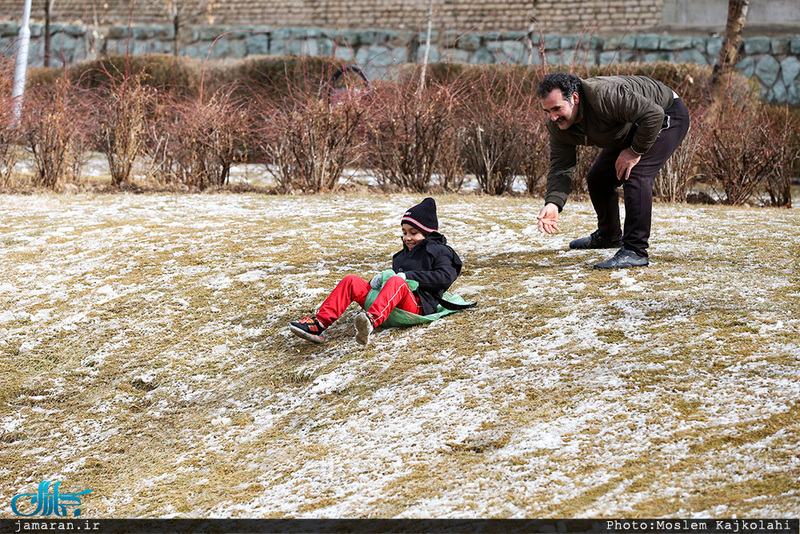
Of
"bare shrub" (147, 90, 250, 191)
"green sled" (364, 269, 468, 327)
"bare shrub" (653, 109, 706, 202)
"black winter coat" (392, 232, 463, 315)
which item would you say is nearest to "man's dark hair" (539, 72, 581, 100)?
"black winter coat" (392, 232, 463, 315)

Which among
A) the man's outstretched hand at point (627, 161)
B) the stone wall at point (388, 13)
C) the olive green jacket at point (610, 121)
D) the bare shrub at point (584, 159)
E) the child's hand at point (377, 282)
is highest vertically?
the stone wall at point (388, 13)

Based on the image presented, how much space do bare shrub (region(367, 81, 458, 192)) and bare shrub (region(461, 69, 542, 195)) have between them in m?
0.28

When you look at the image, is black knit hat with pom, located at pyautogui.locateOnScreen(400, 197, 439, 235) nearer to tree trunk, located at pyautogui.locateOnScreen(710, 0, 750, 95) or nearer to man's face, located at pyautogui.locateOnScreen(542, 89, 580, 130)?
man's face, located at pyautogui.locateOnScreen(542, 89, 580, 130)

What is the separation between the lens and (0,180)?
374 inches

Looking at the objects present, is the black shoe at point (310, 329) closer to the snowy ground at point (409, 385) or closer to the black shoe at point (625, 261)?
the snowy ground at point (409, 385)

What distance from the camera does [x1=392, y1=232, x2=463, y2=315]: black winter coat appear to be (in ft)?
14.1

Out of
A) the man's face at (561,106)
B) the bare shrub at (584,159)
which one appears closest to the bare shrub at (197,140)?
the bare shrub at (584,159)

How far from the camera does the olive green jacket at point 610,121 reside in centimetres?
454

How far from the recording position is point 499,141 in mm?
9523

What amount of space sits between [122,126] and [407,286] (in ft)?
21.1

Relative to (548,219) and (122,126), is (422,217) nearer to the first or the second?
(548,219)
